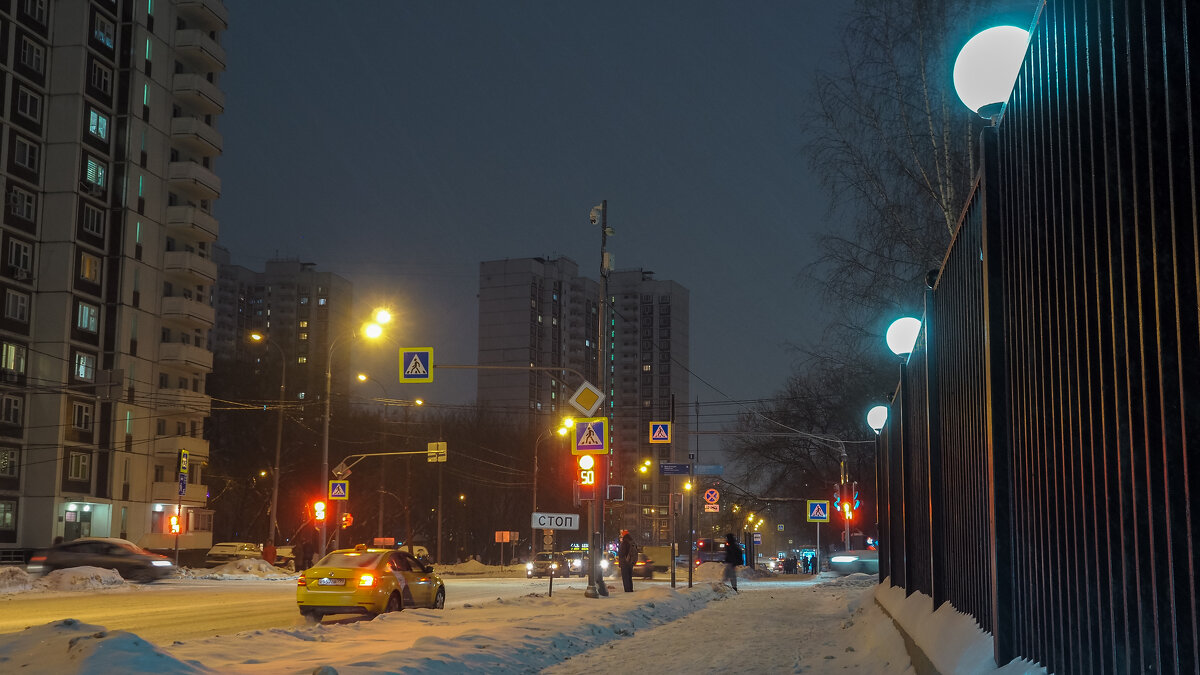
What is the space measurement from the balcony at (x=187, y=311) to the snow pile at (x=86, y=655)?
184 ft

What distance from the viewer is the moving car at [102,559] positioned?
117ft

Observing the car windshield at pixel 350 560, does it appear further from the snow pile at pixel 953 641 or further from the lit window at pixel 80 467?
the lit window at pixel 80 467

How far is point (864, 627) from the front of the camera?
15.2m

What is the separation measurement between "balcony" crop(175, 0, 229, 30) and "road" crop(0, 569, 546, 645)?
4389cm

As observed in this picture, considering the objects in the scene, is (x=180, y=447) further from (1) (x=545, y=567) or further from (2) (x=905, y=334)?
(2) (x=905, y=334)

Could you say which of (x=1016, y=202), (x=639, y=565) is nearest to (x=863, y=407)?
(x=639, y=565)

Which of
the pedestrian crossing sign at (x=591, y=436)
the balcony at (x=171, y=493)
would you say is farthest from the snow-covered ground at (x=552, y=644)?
the balcony at (x=171, y=493)

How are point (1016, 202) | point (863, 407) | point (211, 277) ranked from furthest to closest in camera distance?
point (211, 277)
point (863, 407)
point (1016, 202)

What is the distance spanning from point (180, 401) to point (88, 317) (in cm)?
787

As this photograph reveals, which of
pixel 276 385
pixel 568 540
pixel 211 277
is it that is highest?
pixel 211 277

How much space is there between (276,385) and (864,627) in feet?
218

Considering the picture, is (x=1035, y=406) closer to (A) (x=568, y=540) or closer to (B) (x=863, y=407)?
(B) (x=863, y=407)

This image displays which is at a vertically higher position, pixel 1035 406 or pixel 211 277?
pixel 211 277

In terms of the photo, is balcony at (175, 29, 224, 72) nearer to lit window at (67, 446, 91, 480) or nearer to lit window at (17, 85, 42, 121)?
lit window at (17, 85, 42, 121)
